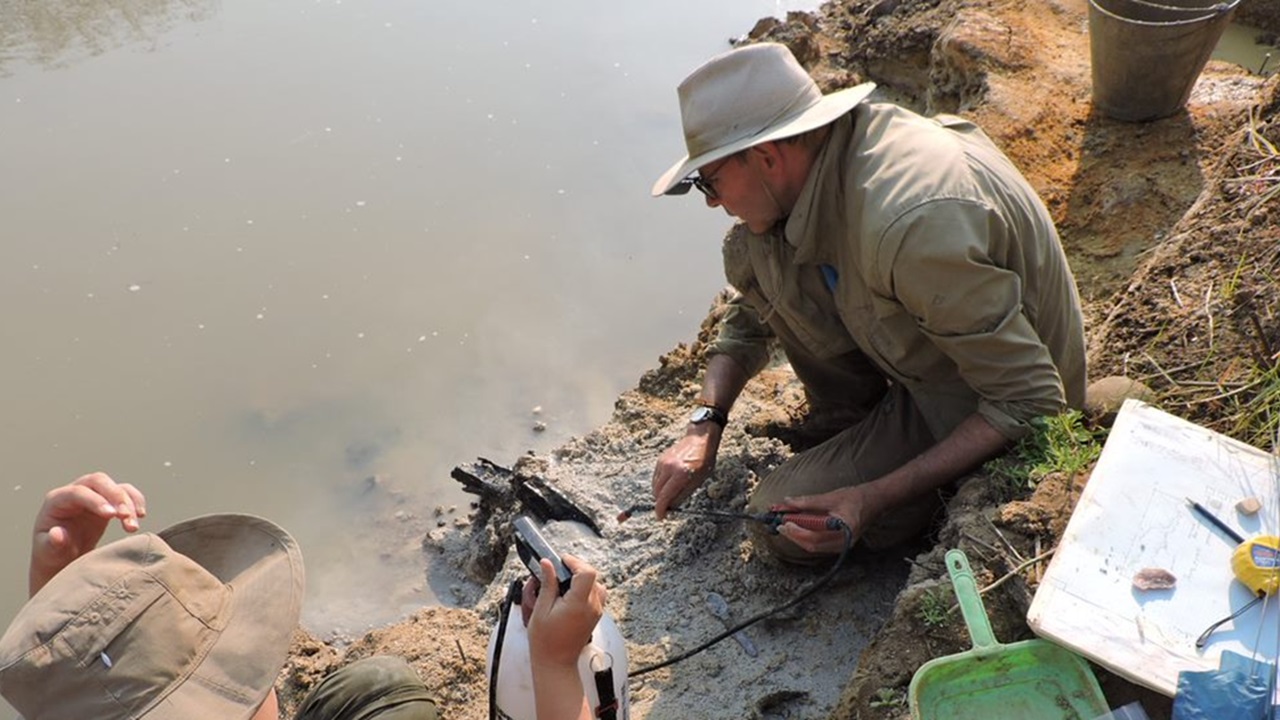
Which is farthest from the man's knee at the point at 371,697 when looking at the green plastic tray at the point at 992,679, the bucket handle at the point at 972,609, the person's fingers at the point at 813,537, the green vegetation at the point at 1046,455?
the green vegetation at the point at 1046,455

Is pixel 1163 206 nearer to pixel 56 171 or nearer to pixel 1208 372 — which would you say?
pixel 1208 372

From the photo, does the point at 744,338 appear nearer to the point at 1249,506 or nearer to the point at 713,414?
the point at 713,414

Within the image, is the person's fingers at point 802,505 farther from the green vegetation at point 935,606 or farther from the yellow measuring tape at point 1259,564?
the yellow measuring tape at point 1259,564

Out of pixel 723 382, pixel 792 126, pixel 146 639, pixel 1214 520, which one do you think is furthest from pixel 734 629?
pixel 146 639

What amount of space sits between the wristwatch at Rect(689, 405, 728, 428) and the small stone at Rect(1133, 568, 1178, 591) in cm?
165

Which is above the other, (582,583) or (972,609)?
(582,583)

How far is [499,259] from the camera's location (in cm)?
584

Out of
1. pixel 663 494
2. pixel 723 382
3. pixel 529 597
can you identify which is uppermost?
pixel 529 597

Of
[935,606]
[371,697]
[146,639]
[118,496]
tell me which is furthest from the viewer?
[371,697]

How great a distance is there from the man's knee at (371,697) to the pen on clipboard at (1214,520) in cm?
195

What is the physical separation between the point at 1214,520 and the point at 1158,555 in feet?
0.56

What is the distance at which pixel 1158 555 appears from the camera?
7.47 ft

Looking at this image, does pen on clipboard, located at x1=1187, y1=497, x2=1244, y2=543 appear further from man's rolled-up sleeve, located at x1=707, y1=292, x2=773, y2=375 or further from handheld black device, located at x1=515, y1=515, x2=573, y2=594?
man's rolled-up sleeve, located at x1=707, y1=292, x2=773, y2=375

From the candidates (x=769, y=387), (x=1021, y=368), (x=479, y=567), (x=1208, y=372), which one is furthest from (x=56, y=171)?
(x=1208, y=372)
